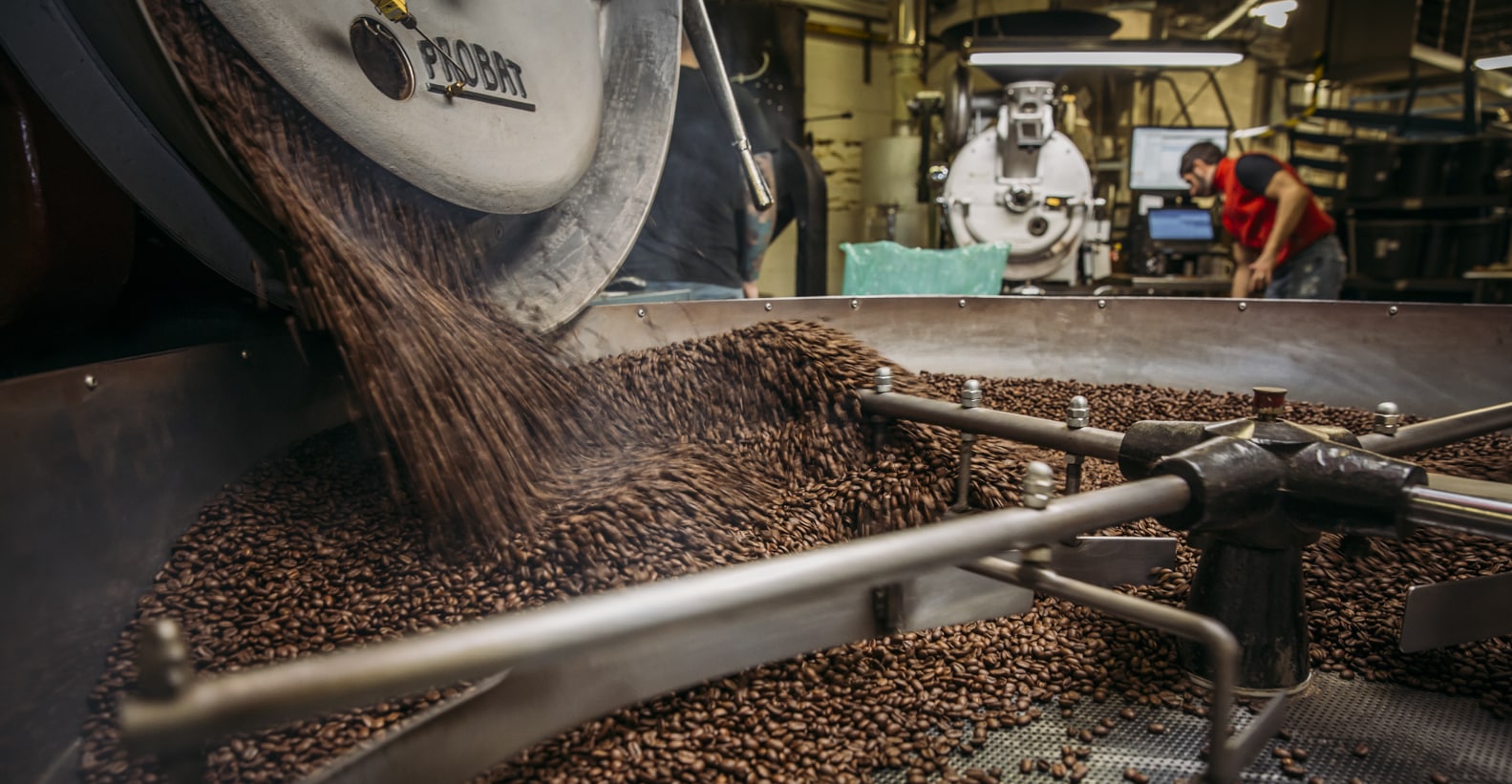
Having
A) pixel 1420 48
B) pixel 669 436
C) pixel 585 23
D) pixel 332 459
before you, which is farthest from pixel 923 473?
pixel 1420 48

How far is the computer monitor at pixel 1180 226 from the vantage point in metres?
5.47

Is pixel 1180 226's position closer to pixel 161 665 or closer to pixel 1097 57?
pixel 1097 57

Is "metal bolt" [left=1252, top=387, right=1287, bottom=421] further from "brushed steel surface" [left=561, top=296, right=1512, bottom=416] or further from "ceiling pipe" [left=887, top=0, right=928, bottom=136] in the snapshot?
"ceiling pipe" [left=887, top=0, right=928, bottom=136]

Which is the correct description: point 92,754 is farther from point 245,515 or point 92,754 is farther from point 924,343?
point 924,343

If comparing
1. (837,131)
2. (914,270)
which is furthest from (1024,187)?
(837,131)

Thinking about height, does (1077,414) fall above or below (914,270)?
below

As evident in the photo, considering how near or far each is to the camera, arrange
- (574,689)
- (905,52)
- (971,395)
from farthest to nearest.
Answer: (905,52)
(971,395)
(574,689)

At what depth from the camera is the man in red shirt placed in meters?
3.59

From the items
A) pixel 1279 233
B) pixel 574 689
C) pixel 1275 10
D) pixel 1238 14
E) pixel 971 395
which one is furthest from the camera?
pixel 1238 14

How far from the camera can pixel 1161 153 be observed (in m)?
5.92

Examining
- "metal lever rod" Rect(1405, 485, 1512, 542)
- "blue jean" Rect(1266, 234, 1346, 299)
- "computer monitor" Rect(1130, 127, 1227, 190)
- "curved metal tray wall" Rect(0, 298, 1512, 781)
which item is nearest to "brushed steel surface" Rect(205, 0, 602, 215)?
"curved metal tray wall" Rect(0, 298, 1512, 781)

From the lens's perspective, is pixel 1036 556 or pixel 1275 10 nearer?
pixel 1036 556

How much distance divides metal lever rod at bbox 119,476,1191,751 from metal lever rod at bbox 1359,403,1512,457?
27.4 inches

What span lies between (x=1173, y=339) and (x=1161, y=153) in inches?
177
